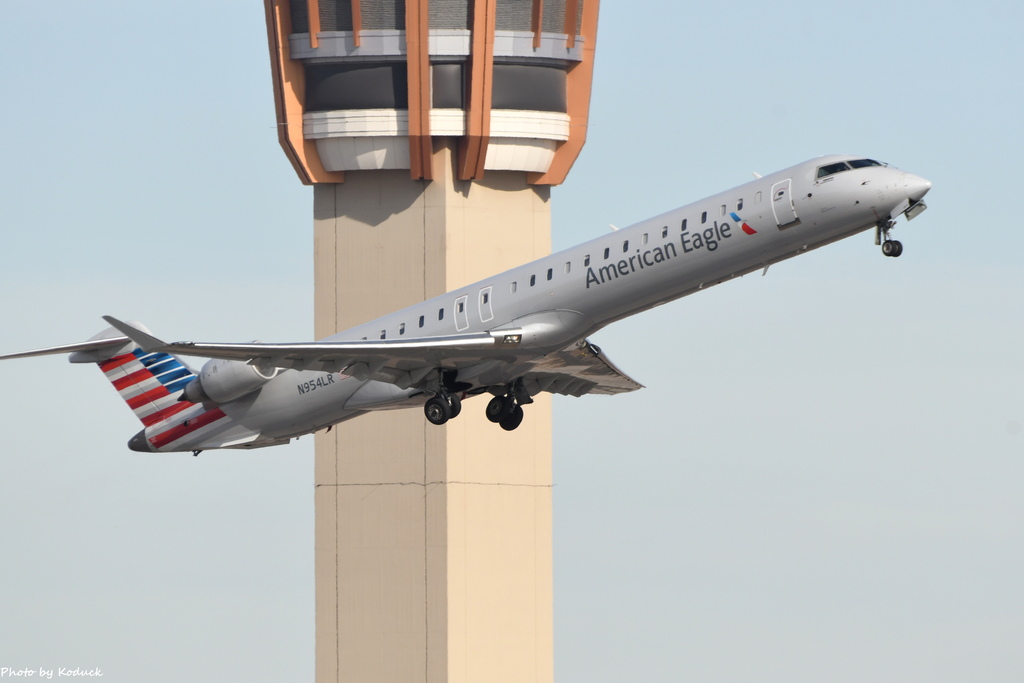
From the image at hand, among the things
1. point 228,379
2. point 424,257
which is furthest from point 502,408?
point 424,257

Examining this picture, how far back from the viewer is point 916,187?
4034cm

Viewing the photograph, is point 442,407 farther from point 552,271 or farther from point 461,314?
point 552,271

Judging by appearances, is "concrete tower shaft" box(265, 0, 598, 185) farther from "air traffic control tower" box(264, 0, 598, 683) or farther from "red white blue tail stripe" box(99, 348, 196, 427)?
"red white blue tail stripe" box(99, 348, 196, 427)

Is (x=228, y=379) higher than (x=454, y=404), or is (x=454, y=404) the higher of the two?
(x=228, y=379)

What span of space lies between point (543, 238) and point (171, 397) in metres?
13.5

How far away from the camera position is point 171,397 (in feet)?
170

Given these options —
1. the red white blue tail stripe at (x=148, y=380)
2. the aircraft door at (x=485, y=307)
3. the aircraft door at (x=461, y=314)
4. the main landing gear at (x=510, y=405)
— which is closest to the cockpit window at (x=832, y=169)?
the aircraft door at (x=485, y=307)

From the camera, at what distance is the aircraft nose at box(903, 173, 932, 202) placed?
132ft

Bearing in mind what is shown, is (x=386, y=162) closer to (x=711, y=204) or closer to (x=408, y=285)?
(x=408, y=285)

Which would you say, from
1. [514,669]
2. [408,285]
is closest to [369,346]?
[408,285]

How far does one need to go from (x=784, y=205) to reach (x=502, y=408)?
9.08m

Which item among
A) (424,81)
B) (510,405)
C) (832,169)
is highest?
(424,81)

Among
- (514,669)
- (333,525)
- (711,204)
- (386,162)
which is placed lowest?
Answer: (514,669)

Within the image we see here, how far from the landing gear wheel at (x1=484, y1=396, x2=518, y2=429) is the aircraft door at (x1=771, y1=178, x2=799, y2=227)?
867cm
